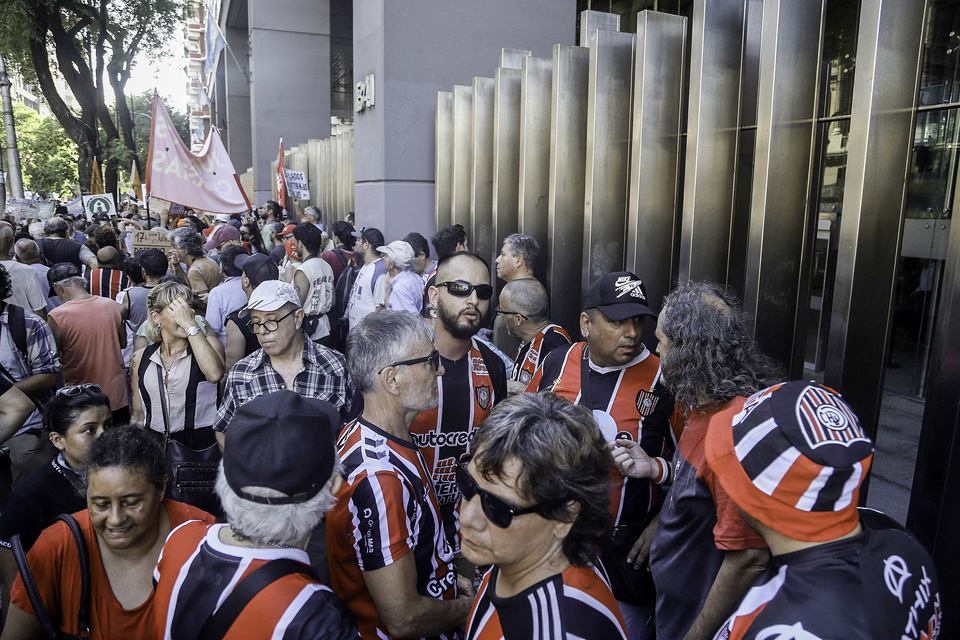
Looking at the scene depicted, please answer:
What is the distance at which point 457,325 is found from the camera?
3086mm

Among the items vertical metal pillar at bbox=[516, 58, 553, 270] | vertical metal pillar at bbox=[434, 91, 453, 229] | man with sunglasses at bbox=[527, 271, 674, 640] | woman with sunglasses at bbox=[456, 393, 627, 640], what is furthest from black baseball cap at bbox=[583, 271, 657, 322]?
vertical metal pillar at bbox=[434, 91, 453, 229]

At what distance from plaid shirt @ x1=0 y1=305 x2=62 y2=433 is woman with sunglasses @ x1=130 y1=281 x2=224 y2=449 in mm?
594

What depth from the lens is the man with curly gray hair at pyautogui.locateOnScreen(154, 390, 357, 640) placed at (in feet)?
5.01

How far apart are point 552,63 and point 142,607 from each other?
4888 millimetres

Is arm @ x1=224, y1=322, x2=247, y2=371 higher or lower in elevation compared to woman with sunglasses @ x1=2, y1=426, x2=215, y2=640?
higher

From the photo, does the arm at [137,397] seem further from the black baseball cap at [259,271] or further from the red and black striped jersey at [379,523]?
the red and black striped jersey at [379,523]

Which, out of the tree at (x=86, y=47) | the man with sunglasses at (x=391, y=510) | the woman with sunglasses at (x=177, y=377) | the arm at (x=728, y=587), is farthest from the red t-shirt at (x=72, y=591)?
the tree at (x=86, y=47)

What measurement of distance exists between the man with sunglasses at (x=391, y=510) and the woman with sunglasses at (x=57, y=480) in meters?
1.26

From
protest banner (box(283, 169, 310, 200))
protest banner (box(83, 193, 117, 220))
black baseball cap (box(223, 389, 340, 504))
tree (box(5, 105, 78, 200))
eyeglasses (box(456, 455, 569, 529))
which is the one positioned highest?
tree (box(5, 105, 78, 200))

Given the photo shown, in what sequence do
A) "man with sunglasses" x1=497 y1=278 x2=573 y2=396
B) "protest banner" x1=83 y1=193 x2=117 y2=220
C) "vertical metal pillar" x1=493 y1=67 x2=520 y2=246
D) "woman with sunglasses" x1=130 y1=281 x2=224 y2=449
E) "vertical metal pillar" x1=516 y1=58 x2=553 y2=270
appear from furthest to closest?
"protest banner" x1=83 y1=193 x2=117 y2=220, "vertical metal pillar" x1=493 y1=67 x2=520 y2=246, "vertical metal pillar" x1=516 y1=58 x2=553 y2=270, "man with sunglasses" x1=497 y1=278 x2=573 y2=396, "woman with sunglasses" x1=130 y1=281 x2=224 y2=449

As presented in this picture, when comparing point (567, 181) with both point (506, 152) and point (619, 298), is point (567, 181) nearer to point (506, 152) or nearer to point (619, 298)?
point (506, 152)

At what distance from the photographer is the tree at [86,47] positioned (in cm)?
1977

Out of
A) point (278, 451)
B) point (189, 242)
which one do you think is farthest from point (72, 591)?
point (189, 242)

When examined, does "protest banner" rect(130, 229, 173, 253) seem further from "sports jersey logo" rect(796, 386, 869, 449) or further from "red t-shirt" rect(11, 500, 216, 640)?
"sports jersey logo" rect(796, 386, 869, 449)
